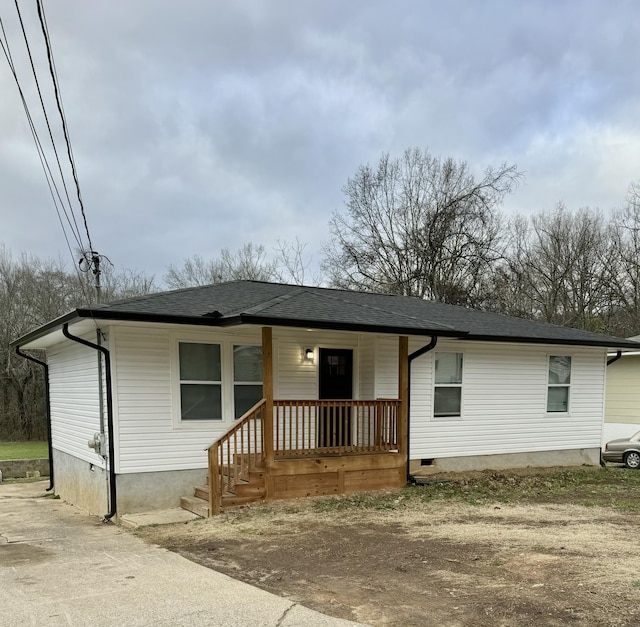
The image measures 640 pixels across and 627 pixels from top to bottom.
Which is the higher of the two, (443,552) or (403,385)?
(403,385)

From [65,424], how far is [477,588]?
28.6 feet

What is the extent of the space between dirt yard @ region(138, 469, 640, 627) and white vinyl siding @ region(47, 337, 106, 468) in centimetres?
272

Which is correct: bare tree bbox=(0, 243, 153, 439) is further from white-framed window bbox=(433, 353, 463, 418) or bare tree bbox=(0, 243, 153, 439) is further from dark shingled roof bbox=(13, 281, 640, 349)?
white-framed window bbox=(433, 353, 463, 418)

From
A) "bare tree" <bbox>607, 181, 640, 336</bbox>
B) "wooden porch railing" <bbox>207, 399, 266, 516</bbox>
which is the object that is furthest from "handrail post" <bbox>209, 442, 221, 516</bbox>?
"bare tree" <bbox>607, 181, 640, 336</bbox>

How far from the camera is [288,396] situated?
905 cm

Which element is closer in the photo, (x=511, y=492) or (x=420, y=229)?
(x=511, y=492)

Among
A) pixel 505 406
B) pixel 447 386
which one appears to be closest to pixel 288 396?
pixel 447 386

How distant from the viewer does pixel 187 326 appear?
807 centimetres

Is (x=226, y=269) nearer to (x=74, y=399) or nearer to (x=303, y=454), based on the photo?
(x=74, y=399)

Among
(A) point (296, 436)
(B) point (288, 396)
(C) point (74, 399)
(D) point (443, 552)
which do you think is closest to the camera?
(D) point (443, 552)

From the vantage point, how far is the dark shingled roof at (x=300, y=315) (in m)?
7.39

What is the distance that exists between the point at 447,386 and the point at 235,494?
467 centimetres

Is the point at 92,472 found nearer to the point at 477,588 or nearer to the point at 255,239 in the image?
the point at 477,588

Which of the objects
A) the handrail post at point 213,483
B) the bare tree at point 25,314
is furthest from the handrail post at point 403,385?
the bare tree at point 25,314
